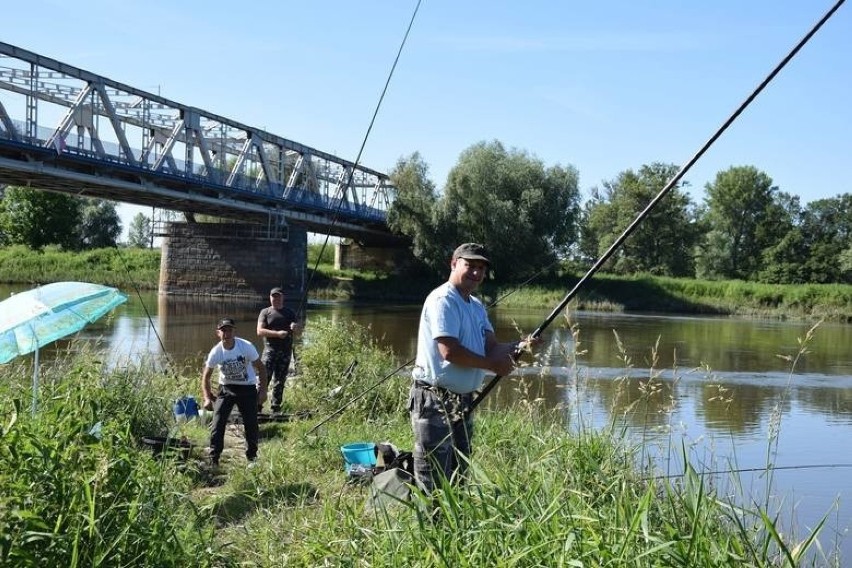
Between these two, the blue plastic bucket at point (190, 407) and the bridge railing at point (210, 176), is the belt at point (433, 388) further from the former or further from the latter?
the bridge railing at point (210, 176)

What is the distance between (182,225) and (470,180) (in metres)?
16.9

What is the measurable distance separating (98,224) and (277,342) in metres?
72.5

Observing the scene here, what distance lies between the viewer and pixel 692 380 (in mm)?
17969

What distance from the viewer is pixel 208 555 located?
4016 mm

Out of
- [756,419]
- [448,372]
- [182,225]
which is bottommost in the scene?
[756,419]

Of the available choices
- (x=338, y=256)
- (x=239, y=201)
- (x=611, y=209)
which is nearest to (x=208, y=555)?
(x=239, y=201)

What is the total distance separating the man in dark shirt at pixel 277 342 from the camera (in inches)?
393

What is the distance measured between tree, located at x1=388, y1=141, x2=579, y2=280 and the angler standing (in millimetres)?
42401

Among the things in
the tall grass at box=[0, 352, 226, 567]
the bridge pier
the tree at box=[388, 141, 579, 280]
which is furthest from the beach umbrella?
the tree at box=[388, 141, 579, 280]

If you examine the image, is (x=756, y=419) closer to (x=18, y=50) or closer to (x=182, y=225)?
(x=18, y=50)

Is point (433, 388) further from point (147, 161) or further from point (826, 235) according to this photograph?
point (826, 235)

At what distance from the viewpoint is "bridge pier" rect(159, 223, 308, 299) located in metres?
46.2

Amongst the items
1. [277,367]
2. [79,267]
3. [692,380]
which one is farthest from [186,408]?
[79,267]

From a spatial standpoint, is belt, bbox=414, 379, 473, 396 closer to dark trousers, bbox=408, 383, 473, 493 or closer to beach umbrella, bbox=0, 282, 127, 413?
dark trousers, bbox=408, 383, 473, 493
